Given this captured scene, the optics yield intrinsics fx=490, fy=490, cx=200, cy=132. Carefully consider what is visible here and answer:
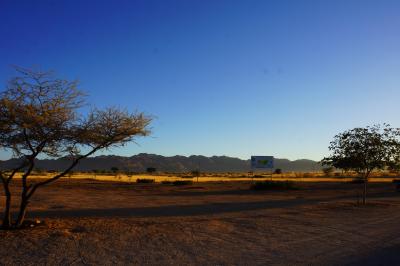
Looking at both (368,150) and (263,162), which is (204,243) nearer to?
(368,150)

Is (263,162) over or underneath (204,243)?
over

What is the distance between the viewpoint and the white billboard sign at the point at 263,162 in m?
74.0

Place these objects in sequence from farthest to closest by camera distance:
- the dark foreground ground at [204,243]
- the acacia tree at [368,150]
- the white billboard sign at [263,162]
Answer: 1. the white billboard sign at [263,162]
2. the acacia tree at [368,150]
3. the dark foreground ground at [204,243]

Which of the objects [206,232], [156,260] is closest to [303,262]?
[156,260]

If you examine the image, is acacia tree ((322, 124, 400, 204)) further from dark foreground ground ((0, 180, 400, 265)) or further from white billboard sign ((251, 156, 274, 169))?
white billboard sign ((251, 156, 274, 169))

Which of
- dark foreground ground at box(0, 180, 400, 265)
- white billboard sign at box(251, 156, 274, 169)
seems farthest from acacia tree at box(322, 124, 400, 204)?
white billboard sign at box(251, 156, 274, 169)

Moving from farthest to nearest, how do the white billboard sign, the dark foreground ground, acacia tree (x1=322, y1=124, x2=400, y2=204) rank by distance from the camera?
the white billboard sign, acacia tree (x1=322, y1=124, x2=400, y2=204), the dark foreground ground

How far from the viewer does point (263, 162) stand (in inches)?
2945

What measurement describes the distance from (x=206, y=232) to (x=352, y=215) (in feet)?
36.2

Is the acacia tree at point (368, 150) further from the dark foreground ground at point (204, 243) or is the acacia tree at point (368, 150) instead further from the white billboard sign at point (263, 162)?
the white billboard sign at point (263, 162)

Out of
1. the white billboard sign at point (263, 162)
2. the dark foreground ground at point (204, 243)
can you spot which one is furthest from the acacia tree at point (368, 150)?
the white billboard sign at point (263, 162)

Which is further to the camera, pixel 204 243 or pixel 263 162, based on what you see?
pixel 263 162

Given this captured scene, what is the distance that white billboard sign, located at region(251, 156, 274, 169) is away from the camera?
7400cm

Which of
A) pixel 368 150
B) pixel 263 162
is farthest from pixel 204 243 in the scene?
pixel 263 162
